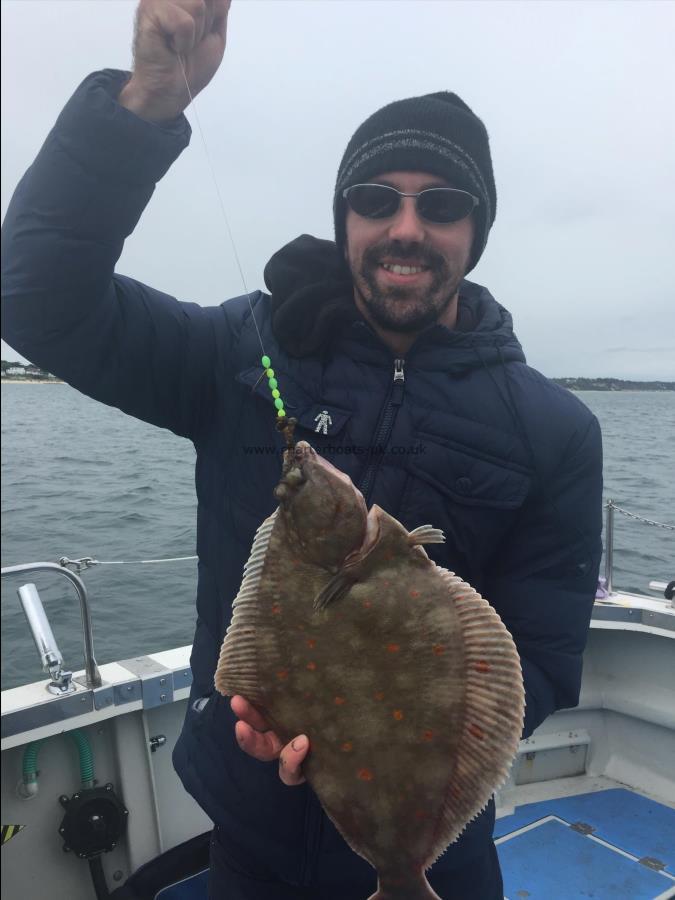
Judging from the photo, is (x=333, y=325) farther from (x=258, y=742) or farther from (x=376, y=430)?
(x=258, y=742)

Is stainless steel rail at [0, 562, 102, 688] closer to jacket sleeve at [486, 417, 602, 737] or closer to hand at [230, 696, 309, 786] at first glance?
hand at [230, 696, 309, 786]

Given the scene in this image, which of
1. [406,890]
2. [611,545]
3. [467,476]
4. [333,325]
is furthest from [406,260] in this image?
[611,545]

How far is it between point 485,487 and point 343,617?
0.71 m

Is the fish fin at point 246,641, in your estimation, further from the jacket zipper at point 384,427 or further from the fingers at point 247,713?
the jacket zipper at point 384,427

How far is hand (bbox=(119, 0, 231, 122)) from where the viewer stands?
5.10ft

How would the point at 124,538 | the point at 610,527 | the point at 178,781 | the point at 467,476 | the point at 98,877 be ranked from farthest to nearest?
the point at 124,538 → the point at 610,527 → the point at 178,781 → the point at 98,877 → the point at 467,476

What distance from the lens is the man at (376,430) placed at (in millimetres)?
2117

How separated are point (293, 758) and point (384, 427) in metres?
0.98

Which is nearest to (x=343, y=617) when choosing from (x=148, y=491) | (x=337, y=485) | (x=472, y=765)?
(x=337, y=485)

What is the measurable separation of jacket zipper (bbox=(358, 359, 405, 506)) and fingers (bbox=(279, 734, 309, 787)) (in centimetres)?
72

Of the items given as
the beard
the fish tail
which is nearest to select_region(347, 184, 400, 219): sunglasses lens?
the beard

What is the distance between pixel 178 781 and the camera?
146 inches

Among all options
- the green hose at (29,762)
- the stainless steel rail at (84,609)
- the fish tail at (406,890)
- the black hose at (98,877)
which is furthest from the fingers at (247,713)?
the black hose at (98,877)

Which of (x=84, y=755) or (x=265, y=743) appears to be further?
(x=84, y=755)
